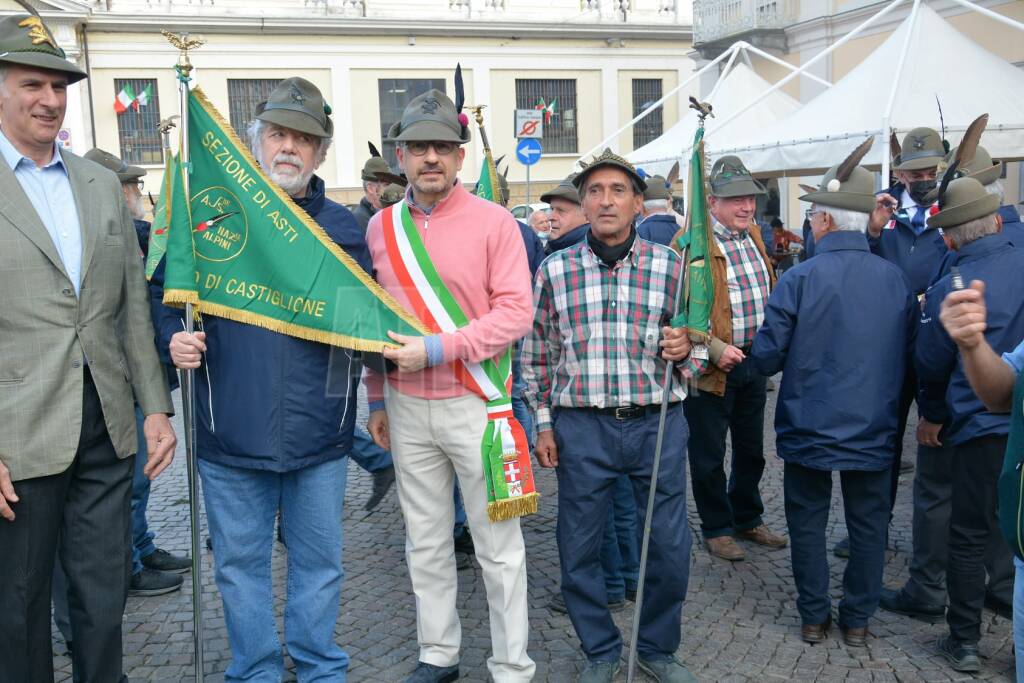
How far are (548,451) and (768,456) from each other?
3727 millimetres

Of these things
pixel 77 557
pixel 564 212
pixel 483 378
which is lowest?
pixel 77 557

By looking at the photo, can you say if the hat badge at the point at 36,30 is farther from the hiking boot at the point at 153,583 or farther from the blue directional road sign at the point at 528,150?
the blue directional road sign at the point at 528,150

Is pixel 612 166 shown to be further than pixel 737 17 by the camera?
No

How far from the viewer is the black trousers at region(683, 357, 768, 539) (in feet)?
15.9

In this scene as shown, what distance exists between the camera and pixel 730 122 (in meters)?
11.4

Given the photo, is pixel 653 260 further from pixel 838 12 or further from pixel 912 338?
pixel 838 12

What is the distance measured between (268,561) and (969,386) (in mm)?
2860

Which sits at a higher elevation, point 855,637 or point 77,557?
point 77,557

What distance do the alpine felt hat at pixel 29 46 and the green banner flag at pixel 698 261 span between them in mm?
2180

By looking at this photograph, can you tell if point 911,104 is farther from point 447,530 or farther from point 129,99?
point 129,99

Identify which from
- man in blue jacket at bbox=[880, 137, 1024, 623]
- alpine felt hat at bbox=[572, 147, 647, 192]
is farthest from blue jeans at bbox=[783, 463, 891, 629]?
alpine felt hat at bbox=[572, 147, 647, 192]

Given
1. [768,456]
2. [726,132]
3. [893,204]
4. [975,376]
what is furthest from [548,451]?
[726,132]

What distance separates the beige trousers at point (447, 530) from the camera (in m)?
3.38

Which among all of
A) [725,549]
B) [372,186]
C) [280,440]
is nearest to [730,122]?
[372,186]
